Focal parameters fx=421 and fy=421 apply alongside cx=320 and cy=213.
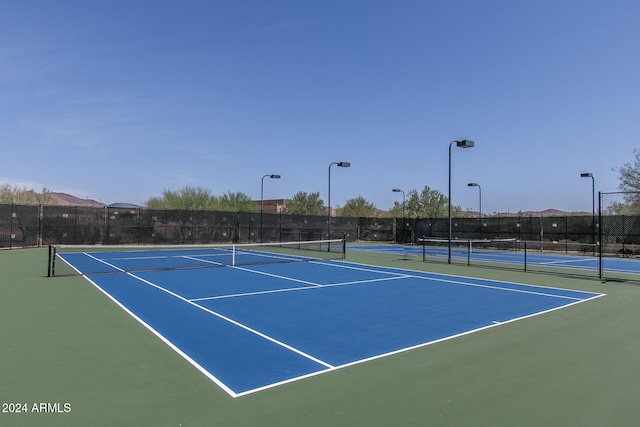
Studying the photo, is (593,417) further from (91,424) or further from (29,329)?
(29,329)

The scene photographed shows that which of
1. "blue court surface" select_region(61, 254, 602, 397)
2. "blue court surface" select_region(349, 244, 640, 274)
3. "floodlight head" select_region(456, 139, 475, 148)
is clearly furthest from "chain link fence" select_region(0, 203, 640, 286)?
"blue court surface" select_region(61, 254, 602, 397)

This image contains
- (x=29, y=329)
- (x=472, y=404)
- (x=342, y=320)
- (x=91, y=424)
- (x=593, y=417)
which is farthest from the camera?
(x=342, y=320)

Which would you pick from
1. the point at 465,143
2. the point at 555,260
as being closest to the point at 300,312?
the point at 465,143

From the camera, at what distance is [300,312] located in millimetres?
8398

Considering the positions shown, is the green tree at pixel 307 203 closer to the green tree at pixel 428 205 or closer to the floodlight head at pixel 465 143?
the green tree at pixel 428 205

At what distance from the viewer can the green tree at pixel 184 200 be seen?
147 ft

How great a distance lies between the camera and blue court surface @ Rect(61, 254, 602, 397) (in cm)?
553

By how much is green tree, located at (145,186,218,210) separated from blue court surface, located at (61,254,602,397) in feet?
104

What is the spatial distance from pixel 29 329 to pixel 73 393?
335 cm

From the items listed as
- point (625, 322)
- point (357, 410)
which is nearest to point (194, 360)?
point (357, 410)

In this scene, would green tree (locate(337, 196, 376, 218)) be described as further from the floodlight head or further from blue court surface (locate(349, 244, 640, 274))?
the floodlight head

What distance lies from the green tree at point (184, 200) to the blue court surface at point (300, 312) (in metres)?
31.7

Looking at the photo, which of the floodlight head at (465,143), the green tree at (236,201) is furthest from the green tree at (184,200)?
the floodlight head at (465,143)

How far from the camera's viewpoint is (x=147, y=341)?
625cm
